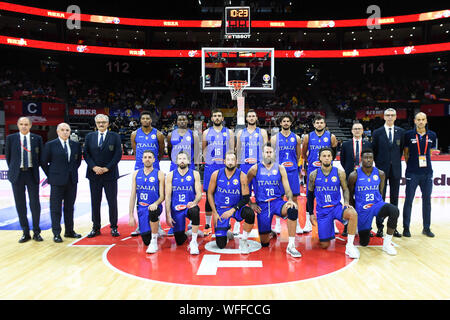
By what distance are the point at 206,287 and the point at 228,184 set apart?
1.59 metres

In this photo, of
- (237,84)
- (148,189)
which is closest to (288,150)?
(148,189)

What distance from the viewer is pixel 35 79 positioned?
22.2 m

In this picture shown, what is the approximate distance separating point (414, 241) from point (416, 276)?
162 cm

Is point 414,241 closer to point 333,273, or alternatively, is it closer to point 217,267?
point 333,273

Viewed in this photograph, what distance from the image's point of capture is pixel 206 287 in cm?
329

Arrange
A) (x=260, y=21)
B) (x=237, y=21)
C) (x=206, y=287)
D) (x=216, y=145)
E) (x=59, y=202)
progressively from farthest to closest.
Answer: (x=260, y=21), (x=237, y=21), (x=216, y=145), (x=59, y=202), (x=206, y=287)

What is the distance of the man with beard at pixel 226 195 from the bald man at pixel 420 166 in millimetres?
2771

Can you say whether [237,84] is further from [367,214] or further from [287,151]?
[367,214]

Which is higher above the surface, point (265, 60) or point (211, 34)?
point (211, 34)

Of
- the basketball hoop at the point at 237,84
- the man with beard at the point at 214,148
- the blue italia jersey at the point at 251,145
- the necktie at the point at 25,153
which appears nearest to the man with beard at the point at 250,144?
the blue italia jersey at the point at 251,145

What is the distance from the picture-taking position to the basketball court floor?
3160 millimetres

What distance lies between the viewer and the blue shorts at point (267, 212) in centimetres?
452

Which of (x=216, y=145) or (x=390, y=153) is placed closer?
(x=390, y=153)
